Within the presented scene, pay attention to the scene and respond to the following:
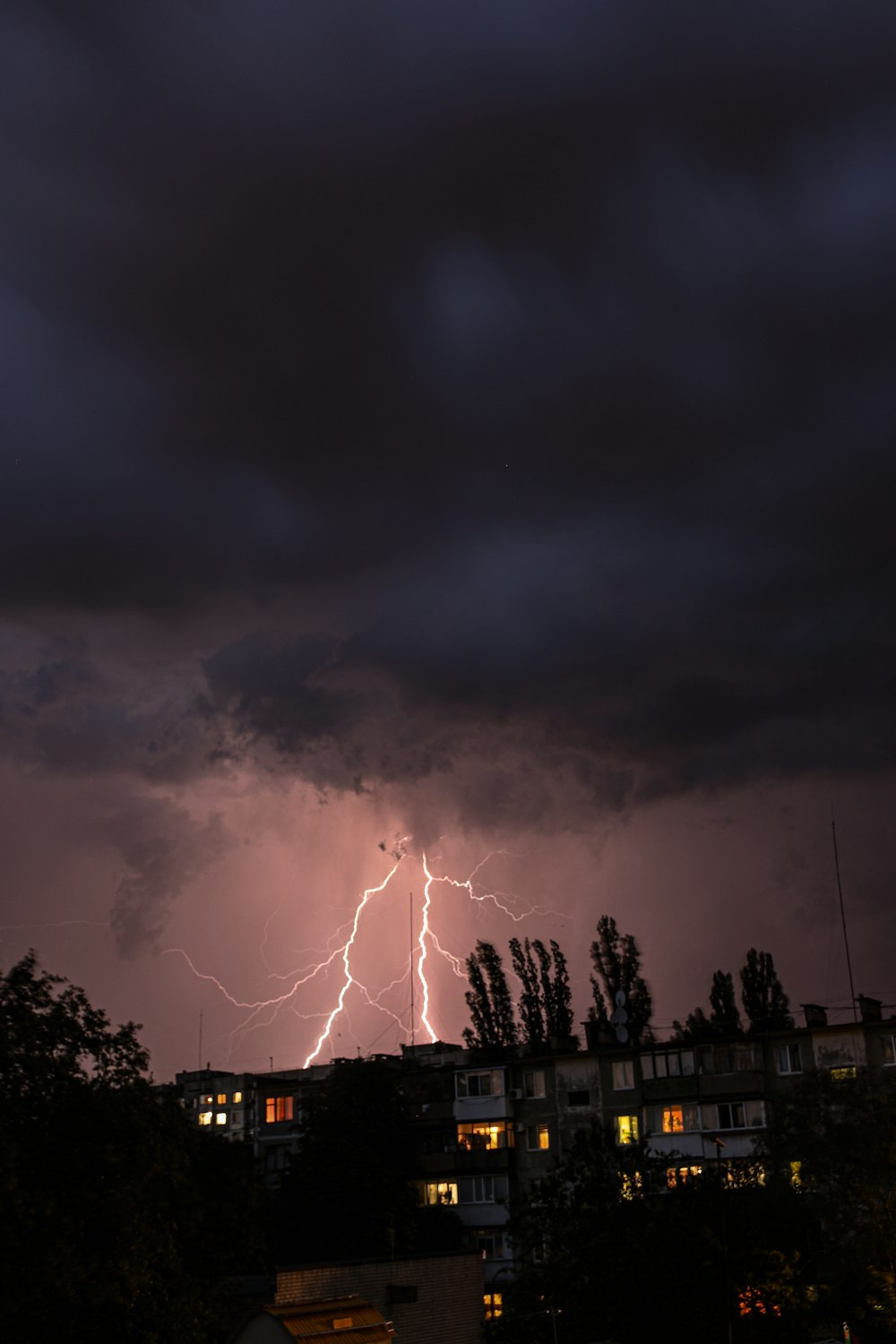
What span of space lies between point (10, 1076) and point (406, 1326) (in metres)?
21.2

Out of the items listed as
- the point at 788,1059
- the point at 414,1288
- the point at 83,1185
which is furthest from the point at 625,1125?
the point at 83,1185

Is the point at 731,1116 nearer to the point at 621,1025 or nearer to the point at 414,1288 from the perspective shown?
the point at 621,1025

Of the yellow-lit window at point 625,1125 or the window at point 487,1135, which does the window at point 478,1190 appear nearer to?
the window at point 487,1135

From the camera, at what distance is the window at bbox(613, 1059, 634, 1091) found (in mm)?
75812

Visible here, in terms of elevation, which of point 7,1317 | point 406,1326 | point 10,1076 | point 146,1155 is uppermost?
point 10,1076

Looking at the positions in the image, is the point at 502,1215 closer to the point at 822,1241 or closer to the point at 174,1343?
the point at 822,1241

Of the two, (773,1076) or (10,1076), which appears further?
(773,1076)

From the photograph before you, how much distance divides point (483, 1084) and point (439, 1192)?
6.82 metres

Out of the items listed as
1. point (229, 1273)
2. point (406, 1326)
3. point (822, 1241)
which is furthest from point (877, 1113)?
point (229, 1273)

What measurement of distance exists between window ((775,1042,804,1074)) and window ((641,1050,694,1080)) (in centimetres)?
484

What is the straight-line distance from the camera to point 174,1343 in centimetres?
2519

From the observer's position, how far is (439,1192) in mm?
78750

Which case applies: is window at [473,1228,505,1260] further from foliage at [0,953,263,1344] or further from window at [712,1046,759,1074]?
foliage at [0,953,263,1344]

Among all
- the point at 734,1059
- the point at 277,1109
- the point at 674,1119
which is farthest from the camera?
the point at 277,1109
